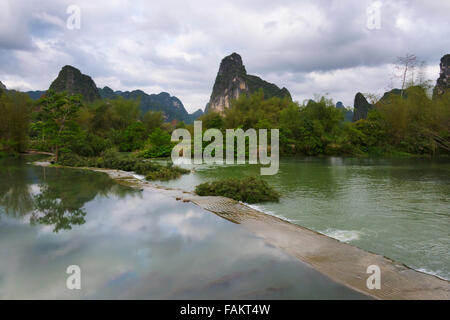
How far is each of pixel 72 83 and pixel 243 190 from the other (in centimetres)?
6937

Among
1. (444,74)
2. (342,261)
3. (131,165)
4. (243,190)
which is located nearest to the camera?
(342,261)

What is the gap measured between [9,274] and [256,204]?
509 cm

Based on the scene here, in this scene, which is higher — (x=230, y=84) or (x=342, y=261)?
(x=230, y=84)

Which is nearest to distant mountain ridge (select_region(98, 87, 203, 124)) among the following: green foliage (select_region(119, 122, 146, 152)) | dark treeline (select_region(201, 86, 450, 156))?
green foliage (select_region(119, 122, 146, 152))

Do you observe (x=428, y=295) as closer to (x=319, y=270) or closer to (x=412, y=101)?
(x=319, y=270)

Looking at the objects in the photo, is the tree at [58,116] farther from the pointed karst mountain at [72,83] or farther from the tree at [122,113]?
the pointed karst mountain at [72,83]

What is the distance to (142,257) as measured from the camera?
382 cm

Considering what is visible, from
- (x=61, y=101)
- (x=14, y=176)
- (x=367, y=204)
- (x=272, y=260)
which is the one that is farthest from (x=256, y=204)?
(x=61, y=101)

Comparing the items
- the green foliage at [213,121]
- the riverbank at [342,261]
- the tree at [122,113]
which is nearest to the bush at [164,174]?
the riverbank at [342,261]

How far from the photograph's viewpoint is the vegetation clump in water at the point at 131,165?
12.1 meters

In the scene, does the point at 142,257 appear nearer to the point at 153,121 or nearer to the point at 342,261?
the point at 342,261

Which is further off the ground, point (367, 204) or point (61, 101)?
point (61, 101)

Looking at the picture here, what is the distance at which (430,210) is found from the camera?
6.62m

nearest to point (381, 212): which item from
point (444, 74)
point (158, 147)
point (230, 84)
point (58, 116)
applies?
point (58, 116)
